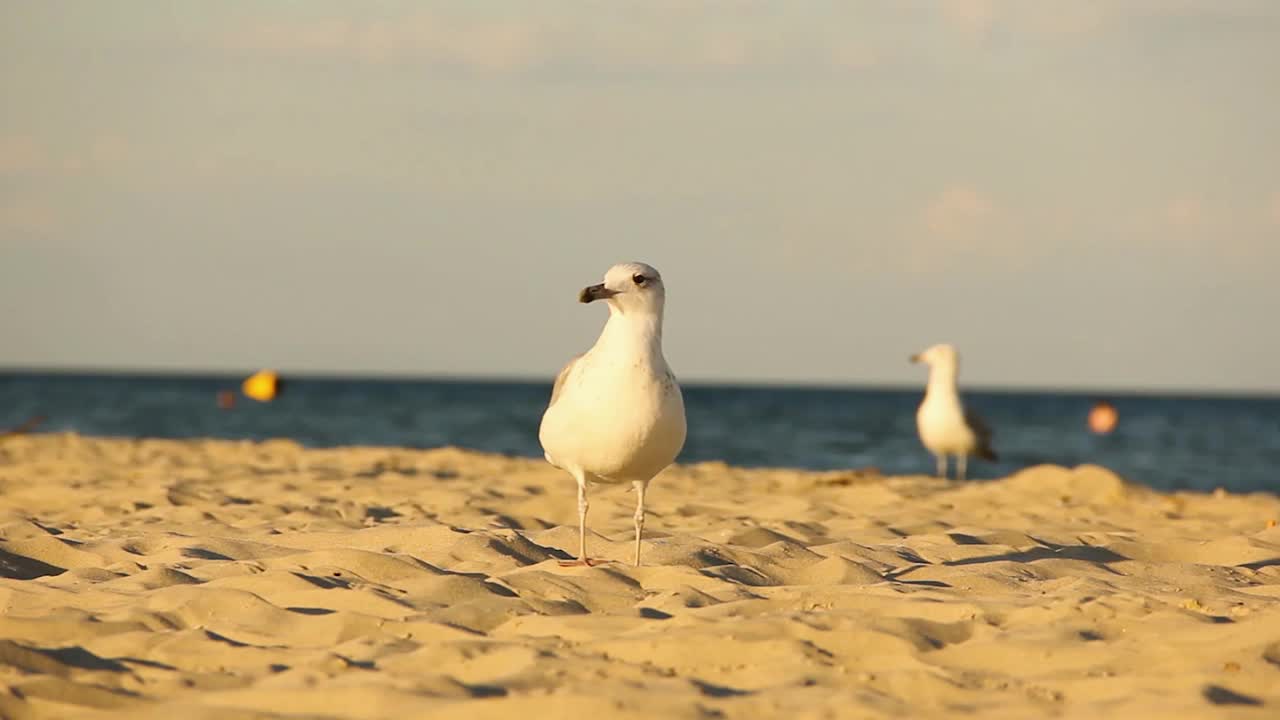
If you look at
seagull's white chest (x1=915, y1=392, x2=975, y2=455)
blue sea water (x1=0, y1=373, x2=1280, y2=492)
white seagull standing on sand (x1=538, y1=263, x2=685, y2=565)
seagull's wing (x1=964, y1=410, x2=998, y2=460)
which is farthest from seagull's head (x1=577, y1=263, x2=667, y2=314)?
blue sea water (x1=0, y1=373, x2=1280, y2=492)

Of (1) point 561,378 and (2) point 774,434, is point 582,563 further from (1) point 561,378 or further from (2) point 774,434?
(2) point 774,434

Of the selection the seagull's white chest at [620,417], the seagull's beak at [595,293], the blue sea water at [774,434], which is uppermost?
the seagull's beak at [595,293]

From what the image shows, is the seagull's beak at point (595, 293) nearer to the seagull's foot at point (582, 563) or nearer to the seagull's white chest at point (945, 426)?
the seagull's foot at point (582, 563)

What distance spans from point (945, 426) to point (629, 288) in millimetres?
9511

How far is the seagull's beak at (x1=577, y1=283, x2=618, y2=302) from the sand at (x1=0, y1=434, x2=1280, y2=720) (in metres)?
1.08

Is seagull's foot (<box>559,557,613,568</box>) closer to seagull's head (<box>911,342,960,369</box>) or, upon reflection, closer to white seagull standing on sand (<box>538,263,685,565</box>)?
white seagull standing on sand (<box>538,263,685,565</box>)

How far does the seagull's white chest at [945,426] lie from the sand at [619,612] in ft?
19.1

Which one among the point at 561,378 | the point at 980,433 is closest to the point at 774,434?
the point at 980,433

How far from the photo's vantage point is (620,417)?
5.46 meters

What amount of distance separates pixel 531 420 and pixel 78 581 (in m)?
36.4

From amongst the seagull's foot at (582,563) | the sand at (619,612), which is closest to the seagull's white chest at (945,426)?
the sand at (619,612)

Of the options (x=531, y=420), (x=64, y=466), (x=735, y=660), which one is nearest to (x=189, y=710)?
(x=735, y=660)

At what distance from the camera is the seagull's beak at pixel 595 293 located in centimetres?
548

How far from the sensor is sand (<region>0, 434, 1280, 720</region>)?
3.62m
